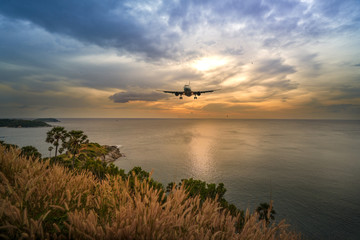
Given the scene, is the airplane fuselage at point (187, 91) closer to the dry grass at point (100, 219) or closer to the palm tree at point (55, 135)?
the palm tree at point (55, 135)

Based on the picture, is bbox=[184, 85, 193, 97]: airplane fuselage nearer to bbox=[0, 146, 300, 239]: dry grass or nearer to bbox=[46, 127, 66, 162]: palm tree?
bbox=[46, 127, 66, 162]: palm tree

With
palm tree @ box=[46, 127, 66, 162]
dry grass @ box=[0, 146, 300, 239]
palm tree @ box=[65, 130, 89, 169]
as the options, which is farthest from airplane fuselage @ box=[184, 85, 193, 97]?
dry grass @ box=[0, 146, 300, 239]

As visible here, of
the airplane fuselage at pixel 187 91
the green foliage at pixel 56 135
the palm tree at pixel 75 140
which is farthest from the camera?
the airplane fuselage at pixel 187 91

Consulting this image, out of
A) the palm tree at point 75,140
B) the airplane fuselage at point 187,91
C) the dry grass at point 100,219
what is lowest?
the palm tree at point 75,140

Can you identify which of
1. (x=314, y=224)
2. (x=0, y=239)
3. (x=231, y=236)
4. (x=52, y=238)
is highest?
(x=0, y=239)

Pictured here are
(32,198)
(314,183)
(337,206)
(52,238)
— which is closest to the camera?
(52,238)

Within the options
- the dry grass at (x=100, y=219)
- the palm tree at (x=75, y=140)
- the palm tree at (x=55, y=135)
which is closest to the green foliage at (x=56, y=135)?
the palm tree at (x=55, y=135)

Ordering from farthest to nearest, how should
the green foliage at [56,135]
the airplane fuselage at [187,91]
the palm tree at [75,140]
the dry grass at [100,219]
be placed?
the airplane fuselage at [187,91] < the green foliage at [56,135] < the palm tree at [75,140] < the dry grass at [100,219]

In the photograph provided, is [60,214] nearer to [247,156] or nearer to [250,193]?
[250,193]

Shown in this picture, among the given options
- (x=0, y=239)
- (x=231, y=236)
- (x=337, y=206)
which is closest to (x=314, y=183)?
(x=337, y=206)

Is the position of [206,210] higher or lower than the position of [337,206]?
higher

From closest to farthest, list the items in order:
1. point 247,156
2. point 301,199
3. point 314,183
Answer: point 301,199, point 314,183, point 247,156
